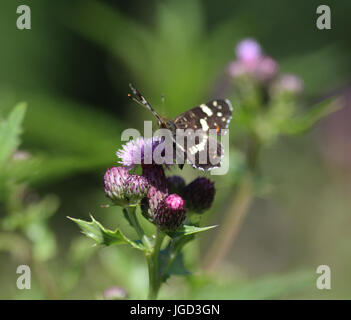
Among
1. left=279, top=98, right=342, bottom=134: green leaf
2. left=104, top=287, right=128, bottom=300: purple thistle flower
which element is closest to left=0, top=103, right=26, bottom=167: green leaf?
left=104, top=287, right=128, bottom=300: purple thistle flower

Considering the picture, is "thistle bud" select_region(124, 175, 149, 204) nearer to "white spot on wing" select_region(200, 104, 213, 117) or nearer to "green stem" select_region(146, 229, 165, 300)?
"green stem" select_region(146, 229, 165, 300)

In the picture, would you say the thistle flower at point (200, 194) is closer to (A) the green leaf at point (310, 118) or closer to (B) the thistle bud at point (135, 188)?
(B) the thistle bud at point (135, 188)

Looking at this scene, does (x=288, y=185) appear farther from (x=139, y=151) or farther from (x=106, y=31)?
(x=139, y=151)

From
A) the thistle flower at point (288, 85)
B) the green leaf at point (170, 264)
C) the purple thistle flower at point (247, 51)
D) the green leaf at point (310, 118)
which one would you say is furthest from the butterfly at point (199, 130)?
the purple thistle flower at point (247, 51)

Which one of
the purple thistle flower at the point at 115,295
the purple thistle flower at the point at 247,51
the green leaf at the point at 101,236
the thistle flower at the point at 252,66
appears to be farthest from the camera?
the purple thistle flower at the point at 247,51

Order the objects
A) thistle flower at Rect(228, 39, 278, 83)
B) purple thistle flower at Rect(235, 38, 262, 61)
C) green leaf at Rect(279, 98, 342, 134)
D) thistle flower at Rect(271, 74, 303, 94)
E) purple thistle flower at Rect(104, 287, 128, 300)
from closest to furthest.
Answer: purple thistle flower at Rect(104, 287, 128, 300)
green leaf at Rect(279, 98, 342, 134)
thistle flower at Rect(271, 74, 303, 94)
thistle flower at Rect(228, 39, 278, 83)
purple thistle flower at Rect(235, 38, 262, 61)

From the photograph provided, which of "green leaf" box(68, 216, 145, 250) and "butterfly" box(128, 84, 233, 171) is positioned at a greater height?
"butterfly" box(128, 84, 233, 171)

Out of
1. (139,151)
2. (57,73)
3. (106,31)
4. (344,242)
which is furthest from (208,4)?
(139,151)

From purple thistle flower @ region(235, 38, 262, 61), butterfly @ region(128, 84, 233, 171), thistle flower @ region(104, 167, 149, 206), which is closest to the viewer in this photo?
thistle flower @ region(104, 167, 149, 206)
